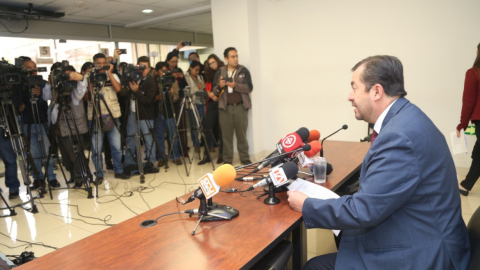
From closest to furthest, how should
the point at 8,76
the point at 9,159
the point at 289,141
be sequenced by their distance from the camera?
the point at 289,141, the point at 8,76, the point at 9,159

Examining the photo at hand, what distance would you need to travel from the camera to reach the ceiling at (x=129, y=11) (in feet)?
17.5

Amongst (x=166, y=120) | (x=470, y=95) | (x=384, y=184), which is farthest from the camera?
(x=166, y=120)

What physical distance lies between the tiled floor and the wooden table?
1261mm

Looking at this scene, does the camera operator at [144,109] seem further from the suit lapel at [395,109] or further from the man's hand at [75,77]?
the suit lapel at [395,109]

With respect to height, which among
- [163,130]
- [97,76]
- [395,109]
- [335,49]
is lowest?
[163,130]

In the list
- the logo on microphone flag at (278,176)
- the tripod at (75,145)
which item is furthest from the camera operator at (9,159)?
the logo on microphone flag at (278,176)

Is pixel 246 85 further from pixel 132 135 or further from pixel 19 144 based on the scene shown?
pixel 19 144

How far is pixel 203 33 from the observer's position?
927 cm

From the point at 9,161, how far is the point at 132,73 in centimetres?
182

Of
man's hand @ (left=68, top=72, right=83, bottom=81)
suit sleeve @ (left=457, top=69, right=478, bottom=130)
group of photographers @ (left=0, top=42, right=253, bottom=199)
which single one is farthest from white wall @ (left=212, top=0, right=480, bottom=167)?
man's hand @ (left=68, top=72, right=83, bottom=81)

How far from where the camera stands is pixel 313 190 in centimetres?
167

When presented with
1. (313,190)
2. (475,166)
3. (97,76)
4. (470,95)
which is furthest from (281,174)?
(97,76)

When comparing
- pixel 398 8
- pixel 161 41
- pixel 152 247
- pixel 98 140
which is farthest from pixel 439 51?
pixel 161 41

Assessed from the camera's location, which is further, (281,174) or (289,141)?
(289,141)
